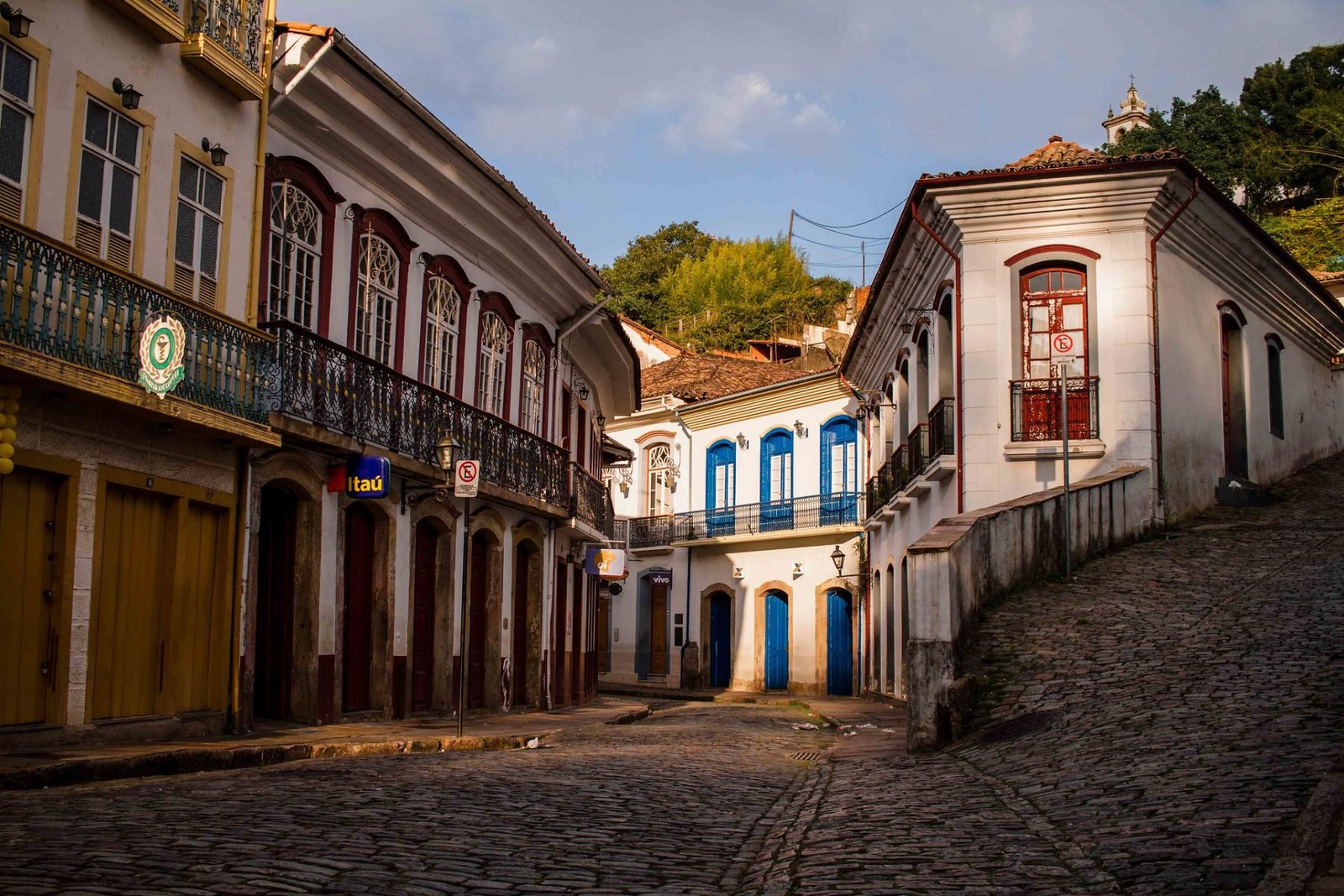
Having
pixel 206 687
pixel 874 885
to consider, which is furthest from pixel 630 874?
pixel 206 687

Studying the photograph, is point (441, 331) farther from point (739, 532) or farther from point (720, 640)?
point (720, 640)

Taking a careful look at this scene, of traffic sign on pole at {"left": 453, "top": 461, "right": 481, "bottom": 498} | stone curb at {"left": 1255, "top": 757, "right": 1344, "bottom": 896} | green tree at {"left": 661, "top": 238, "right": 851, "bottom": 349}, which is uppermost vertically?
green tree at {"left": 661, "top": 238, "right": 851, "bottom": 349}

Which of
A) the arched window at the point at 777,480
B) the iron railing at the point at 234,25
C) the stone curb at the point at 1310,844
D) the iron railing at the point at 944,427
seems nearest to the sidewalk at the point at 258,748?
the iron railing at the point at 234,25

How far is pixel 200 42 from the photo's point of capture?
1254 cm

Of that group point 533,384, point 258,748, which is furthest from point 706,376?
point 258,748

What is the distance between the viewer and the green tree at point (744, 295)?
5562 centimetres

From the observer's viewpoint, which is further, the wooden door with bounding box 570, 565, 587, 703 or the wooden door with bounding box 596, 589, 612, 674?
the wooden door with bounding box 596, 589, 612, 674

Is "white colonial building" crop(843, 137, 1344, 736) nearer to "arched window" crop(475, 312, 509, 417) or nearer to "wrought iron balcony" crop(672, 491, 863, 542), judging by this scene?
"arched window" crop(475, 312, 509, 417)

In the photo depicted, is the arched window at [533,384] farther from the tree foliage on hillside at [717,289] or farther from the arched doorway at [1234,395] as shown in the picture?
the tree foliage on hillside at [717,289]

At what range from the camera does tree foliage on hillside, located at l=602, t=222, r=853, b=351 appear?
55719 millimetres

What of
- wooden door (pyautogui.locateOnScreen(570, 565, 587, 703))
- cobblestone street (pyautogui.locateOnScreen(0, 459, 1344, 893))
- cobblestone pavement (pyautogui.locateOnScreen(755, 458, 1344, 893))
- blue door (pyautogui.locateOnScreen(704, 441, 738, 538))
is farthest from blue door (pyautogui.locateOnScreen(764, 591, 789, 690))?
cobblestone street (pyautogui.locateOnScreen(0, 459, 1344, 893))

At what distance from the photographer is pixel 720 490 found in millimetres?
38656

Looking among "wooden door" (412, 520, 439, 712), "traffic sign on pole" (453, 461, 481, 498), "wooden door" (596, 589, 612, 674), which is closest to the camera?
"traffic sign on pole" (453, 461, 481, 498)

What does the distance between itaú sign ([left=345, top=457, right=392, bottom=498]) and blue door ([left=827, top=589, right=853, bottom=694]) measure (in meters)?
20.6
